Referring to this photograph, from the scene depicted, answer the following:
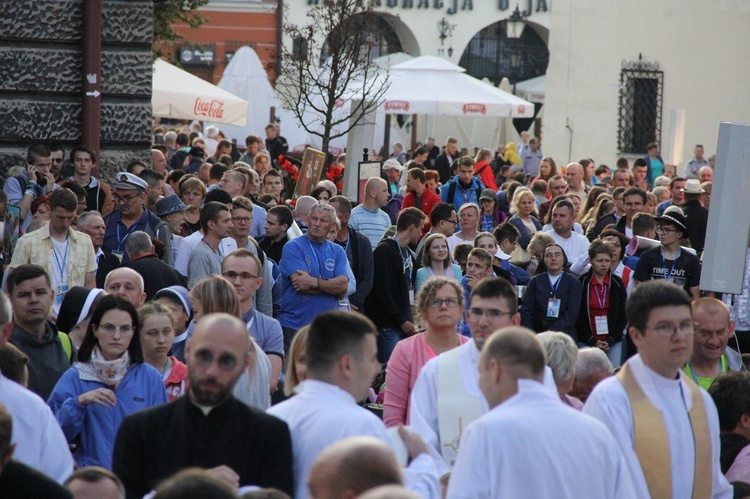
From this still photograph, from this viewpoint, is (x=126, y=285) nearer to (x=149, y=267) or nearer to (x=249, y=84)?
(x=149, y=267)

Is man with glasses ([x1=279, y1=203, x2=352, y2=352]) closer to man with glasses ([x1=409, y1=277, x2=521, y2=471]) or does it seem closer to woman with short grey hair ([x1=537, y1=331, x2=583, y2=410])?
woman with short grey hair ([x1=537, y1=331, x2=583, y2=410])

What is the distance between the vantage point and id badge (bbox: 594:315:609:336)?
1045 cm

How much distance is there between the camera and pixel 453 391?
562 centimetres

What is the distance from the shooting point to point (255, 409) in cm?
412

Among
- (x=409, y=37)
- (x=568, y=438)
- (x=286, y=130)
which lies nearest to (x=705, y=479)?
(x=568, y=438)

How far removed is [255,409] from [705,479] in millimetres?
2034

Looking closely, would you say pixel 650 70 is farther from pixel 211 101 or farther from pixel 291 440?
pixel 291 440

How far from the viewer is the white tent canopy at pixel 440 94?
22.5 metres

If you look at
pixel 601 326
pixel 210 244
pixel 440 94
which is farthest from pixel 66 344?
pixel 440 94

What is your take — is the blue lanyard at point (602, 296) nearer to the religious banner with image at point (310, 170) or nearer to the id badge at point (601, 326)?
the id badge at point (601, 326)

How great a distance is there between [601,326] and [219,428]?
684cm

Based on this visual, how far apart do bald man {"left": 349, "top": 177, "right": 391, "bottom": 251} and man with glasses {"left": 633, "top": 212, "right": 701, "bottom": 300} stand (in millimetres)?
2806

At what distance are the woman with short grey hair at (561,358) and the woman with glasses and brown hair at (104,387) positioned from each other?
1848mm

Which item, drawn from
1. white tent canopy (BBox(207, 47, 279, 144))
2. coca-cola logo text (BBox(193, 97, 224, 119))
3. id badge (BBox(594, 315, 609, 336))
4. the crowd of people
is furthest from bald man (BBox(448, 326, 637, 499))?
white tent canopy (BBox(207, 47, 279, 144))
